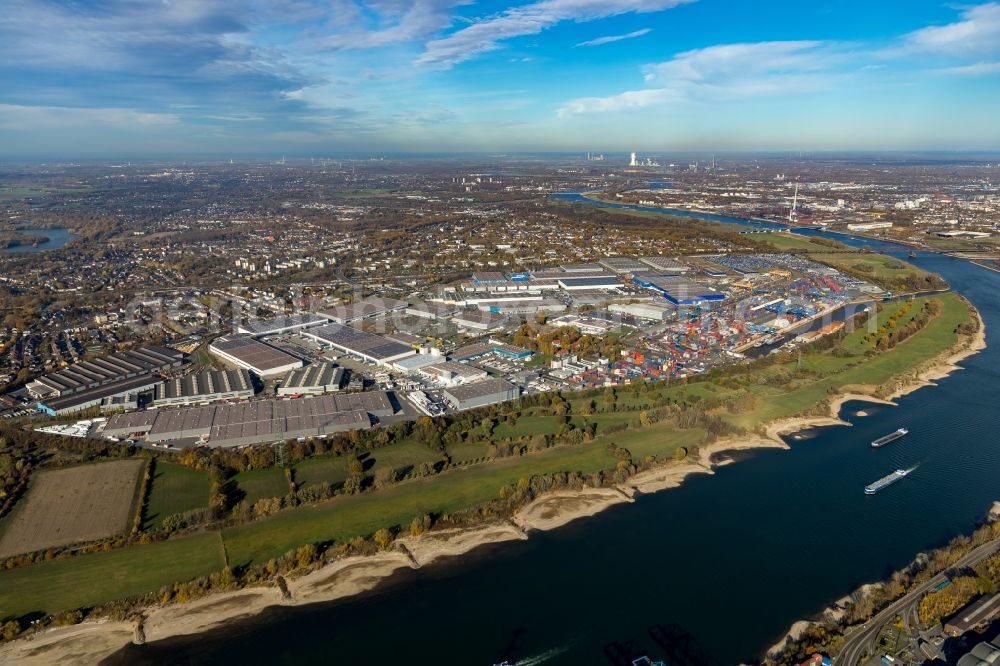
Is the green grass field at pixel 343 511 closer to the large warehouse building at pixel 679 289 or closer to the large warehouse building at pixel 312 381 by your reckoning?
the large warehouse building at pixel 312 381

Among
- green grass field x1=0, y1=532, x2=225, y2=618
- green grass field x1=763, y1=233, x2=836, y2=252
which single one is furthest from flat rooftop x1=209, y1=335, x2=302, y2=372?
green grass field x1=763, y1=233, x2=836, y2=252

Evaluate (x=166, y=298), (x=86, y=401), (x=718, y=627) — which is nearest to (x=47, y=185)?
(x=166, y=298)

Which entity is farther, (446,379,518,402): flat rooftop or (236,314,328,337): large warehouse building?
(236,314,328,337): large warehouse building

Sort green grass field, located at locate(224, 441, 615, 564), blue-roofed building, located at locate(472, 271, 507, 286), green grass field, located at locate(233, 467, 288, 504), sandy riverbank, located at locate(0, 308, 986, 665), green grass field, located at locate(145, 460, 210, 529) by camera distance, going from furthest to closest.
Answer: blue-roofed building, located at locate(472, 271, 507, 286)
green grass field, located at locate(233, 467, 288, 504)
green grass field, located at locate(145, 460, 210, 529)
green grass field, located at locate(224, 441, 615, 564)
sandy riverbank, located at locate(0, 308, 986, 665)

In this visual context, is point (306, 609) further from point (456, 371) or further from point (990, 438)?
point (990, 438)

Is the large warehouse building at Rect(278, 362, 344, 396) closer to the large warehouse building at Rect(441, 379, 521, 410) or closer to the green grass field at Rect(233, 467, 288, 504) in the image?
the large warehouse building at Rect(441, 379, 521, 410)

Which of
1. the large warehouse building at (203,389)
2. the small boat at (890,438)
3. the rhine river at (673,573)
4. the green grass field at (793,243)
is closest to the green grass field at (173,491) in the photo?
the large warehouse building at (203,389)

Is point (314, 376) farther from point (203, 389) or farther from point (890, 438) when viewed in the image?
point (890, 438)

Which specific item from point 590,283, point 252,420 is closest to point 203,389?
point 252,420
